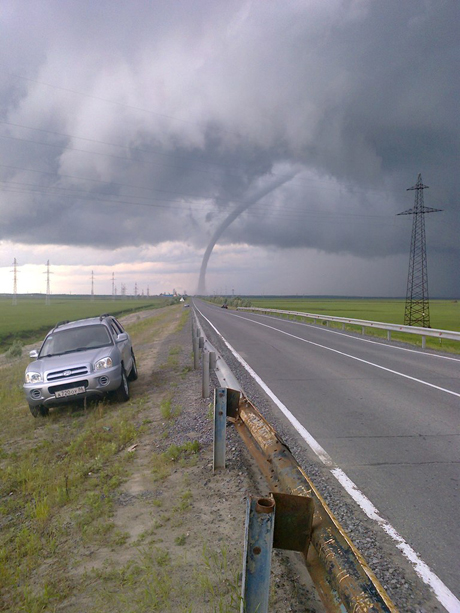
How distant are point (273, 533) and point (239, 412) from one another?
2505 mm

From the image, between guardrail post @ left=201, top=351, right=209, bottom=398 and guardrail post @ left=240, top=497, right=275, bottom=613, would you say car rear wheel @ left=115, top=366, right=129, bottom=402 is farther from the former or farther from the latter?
guardrail post @ left=240, top=497, right=275, bottom=613

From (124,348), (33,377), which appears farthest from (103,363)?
(124,348)

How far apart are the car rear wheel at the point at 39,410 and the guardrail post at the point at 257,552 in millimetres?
7383

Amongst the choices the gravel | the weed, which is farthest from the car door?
the weed

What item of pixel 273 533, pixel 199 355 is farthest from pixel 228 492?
pixel 199 355

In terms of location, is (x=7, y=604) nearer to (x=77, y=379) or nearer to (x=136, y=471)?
(x=136, y=471)

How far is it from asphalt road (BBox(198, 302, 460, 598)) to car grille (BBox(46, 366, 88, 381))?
387cm

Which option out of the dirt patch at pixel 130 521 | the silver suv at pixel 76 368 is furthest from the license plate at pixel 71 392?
the dirt patch at pixel 130 521

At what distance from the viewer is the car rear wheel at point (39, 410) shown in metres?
8.81

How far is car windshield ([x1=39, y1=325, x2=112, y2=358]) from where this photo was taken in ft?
32.0

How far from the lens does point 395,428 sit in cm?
679

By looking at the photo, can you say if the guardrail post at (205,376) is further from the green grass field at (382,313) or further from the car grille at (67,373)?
the green grass field at (382,313)

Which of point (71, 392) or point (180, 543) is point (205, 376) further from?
point (180, 543)

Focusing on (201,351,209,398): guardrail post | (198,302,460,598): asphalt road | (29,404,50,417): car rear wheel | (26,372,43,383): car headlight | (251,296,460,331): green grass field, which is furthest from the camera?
(251,296,460,331): green grass field
